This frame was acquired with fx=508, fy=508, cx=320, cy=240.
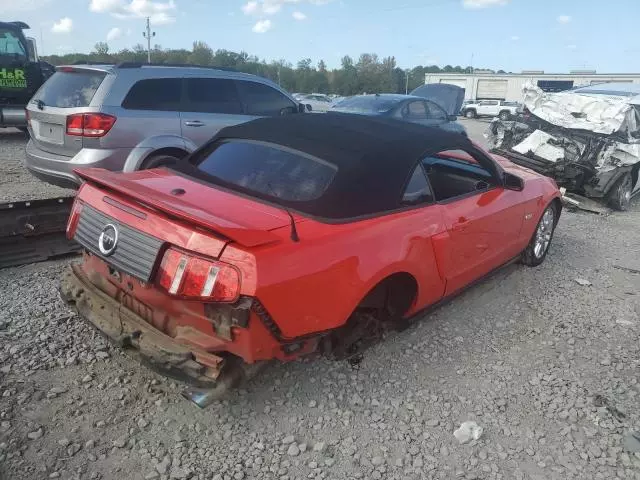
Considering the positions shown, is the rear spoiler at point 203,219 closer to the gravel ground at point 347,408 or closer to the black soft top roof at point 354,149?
the black soft top roof at point 354,149

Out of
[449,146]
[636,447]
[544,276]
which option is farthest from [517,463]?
[544,276]

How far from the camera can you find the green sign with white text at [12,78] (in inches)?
451

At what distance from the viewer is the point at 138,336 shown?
2543mm

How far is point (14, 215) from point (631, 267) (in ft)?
20.2

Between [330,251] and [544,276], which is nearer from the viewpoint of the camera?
[330,251]

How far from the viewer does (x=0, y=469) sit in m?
2.26

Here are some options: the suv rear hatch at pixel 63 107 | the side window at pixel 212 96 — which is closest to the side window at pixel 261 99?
the side window at pixel 212 96

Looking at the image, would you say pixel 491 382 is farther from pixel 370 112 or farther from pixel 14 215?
pixel 370 112

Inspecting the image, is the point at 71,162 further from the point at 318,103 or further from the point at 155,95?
the point at 318,103

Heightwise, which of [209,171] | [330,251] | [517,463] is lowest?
[517,463]

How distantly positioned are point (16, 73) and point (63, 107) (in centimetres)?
782

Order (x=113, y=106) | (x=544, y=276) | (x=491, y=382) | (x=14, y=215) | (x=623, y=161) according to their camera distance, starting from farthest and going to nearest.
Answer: (x=623, y=161), (x=113, y=106), (x=544, y=276), (x=14, y=215), (x=491, y=382)

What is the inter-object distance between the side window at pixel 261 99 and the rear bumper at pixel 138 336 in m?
4.22

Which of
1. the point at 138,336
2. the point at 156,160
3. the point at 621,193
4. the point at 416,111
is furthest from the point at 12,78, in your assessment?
the point at 621,193
